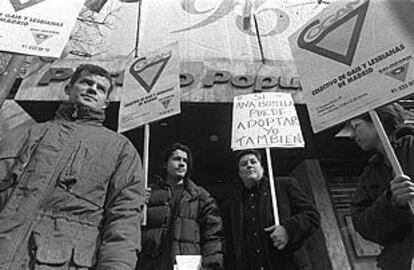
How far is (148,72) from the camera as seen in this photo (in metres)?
4.25

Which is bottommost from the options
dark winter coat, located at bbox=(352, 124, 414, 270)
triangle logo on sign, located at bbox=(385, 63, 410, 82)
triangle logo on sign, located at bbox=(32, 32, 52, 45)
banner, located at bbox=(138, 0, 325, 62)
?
dark winter coat, located at bbox=(352, 124, 414, 270)

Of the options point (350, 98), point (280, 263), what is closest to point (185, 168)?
point (280, 263)

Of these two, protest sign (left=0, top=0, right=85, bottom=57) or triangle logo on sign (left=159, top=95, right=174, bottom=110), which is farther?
triangle logo on sign (left=159, top=95, right=174, bottom=110)

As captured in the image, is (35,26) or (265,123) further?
(265,123)

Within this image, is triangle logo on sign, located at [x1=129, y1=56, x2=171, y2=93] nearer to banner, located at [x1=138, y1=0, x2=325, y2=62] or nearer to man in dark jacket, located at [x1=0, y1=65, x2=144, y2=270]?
man in dark jacket, located at [x1=0, y1=65, x2=144, y2=270]

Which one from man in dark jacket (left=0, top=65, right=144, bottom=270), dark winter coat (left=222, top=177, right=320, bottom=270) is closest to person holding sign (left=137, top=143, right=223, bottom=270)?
dark winter coat (left=222, top=177, right=320, bottom=270)

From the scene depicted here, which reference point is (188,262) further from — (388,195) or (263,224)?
(388,195)

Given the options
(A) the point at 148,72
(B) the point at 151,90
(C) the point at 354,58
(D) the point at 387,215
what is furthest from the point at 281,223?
(A) the point at 148,72

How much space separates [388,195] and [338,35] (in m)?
1.19

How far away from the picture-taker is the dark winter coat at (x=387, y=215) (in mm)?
2295

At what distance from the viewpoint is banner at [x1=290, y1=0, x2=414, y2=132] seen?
2.51m

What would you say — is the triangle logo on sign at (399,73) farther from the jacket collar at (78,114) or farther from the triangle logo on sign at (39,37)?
the triangle logo on sign at (39,37)

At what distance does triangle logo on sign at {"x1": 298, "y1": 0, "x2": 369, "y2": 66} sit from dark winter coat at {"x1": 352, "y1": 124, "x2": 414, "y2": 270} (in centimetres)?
65

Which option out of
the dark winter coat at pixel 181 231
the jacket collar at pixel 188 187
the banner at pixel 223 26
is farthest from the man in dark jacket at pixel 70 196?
the banner at pixel 223 26
